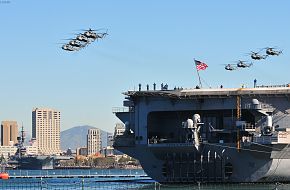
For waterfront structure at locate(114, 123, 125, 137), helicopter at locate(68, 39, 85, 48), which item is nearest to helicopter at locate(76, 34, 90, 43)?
helicopter at locate(68, 39, 85, 48)

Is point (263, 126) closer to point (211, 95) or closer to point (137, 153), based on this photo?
point (211, 95)

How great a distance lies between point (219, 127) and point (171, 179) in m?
5.52

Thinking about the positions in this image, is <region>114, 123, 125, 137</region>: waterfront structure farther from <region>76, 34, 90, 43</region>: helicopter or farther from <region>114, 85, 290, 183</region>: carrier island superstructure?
<region>76, 34, 90, 43</region>: helicopter

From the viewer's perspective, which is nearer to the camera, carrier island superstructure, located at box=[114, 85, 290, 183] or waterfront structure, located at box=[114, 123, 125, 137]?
carrier island superstructure, located at box=[114, 85, 290, 183]

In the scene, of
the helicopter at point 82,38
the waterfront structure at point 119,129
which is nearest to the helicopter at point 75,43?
the helicopter at point 82,38

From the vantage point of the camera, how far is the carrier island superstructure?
60.9m

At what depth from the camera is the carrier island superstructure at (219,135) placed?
60.9m

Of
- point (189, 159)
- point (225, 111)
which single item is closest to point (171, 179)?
point (189, 159)

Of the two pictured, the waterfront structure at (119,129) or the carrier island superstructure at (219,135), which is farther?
the waterfront structure at (119,129)

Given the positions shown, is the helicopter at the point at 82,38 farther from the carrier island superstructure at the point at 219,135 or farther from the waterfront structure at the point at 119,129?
the waterfront structure at the point at 119,129

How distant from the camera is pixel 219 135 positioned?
207 feet

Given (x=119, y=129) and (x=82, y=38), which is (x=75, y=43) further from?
(x=119, y=129)

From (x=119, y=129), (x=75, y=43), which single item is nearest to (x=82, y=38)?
(x=75, y=43)

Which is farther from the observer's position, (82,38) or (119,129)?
(119,129)
